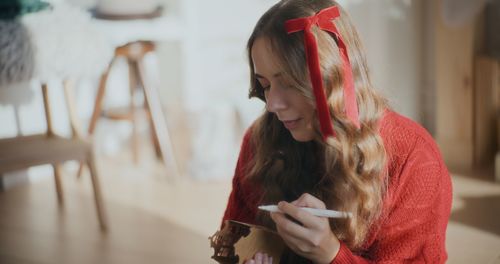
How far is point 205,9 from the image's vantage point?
8.97 feet

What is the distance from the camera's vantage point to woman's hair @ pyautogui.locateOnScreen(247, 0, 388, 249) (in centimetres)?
110

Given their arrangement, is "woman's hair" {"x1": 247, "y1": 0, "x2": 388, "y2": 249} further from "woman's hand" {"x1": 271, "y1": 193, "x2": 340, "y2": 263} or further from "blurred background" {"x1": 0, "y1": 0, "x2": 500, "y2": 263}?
"blurred background" {"x1": 0, "y1": 0, "x2": 500, "y2": 263}

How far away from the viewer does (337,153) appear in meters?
A: 1.17

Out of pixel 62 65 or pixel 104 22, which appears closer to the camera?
pixel 62 65

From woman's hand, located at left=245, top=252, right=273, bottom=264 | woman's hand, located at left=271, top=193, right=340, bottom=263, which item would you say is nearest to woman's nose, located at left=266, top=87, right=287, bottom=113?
woman's hand, located at left=271, top=193, right=340, bottom=263

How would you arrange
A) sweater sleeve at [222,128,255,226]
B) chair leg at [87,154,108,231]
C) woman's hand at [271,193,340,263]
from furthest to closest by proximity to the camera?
1. chair leg at [87,154,108,231]
2. sweater sleeve at [222,128,255,226]
3. woman's hand at [271,193,340,263]

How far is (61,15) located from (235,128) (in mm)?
880

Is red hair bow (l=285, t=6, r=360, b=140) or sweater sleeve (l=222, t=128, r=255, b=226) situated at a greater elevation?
red hair bow (l=285, t=6, r=360, b=140)

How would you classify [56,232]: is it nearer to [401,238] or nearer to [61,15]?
[61,15]

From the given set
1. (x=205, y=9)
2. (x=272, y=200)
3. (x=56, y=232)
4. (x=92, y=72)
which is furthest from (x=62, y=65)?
(x=272, y=200)

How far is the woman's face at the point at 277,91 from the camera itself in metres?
1.12

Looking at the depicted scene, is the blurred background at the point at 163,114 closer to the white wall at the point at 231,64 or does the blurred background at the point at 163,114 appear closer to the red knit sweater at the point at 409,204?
the white wall at the point at 231,64

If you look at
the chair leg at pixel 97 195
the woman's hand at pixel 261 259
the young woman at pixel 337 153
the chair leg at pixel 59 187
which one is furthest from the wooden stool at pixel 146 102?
the woman's hand at pixel 261 259

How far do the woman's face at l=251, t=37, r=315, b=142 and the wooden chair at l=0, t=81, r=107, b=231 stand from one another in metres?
1.16
